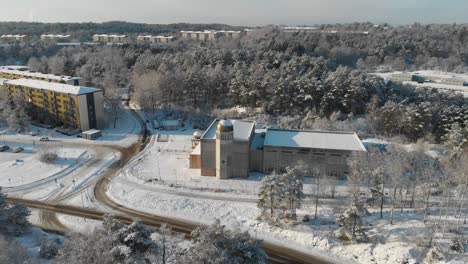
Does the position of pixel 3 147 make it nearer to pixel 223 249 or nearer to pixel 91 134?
pixel 91 134

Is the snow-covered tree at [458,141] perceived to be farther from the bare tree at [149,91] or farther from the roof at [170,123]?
the bare tree at [149,91]

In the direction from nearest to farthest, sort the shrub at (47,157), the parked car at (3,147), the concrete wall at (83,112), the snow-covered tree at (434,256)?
the snow-covered tree at (434,256) < the shrub at (47,157) < the parked car at (3,147) < the concrete wall at (83,112)

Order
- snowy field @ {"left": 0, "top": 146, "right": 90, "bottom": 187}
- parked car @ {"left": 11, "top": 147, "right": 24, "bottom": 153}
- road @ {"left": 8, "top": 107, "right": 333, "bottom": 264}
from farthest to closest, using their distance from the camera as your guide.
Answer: parked car @ {"left": 11, "top": 147, "right": 24, "bottom": 153}, snowy field @ {"left": 0, "top": 146, "right": 90, "bottom": 187}, road @ {"left": 8, "top": 107, "right": 333, "bottom": 264}

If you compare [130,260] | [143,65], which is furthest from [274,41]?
[130,260]

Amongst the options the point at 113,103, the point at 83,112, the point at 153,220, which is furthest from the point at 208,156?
the point at 113,103

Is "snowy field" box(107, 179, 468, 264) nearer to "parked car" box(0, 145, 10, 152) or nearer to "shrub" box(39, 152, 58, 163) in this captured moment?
"shrub" box(39, 152, 58, 163)

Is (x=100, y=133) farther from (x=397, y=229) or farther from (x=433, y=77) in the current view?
(x=433, y=77)

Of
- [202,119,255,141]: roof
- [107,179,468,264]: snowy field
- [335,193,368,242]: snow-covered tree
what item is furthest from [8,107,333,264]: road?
[202,119,255,141]: roof

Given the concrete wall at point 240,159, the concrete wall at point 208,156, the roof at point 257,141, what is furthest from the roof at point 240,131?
the roof at point 257,141
